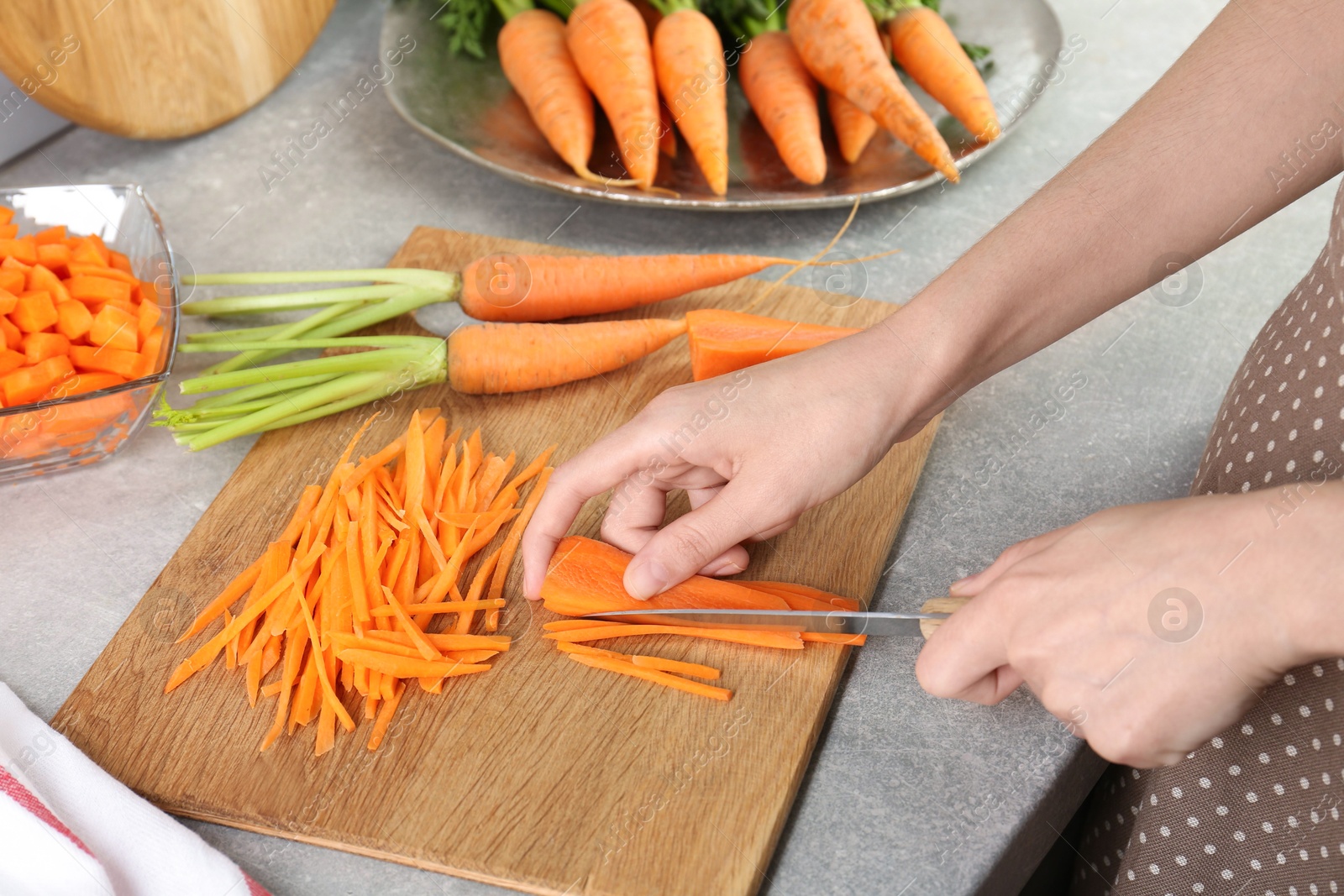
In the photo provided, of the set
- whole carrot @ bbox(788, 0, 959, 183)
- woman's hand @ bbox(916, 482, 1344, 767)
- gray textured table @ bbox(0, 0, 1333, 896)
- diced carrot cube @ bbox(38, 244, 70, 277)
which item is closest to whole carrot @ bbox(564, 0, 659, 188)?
gray textured table @ bbox(0, 0, 1333, 896)

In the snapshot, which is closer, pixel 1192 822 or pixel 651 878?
pixel 651 878

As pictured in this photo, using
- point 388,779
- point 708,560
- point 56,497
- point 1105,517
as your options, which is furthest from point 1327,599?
point 56,497

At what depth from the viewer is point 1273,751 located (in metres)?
0.96

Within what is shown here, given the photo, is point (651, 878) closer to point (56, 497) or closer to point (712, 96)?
point (56, 497)

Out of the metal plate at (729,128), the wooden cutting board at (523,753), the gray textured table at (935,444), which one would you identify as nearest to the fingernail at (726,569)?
the wooden cutting board at (523,753)

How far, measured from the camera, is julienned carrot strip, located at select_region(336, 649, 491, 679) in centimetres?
103

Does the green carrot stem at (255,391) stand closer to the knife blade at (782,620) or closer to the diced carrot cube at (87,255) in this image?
the diced carrot cube at (87,255)

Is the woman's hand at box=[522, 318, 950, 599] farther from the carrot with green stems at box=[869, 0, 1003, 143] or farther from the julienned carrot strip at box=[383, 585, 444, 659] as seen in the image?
the carrot with green stems at box=[869, 0, 1003, 143]

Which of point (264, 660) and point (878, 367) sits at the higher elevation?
point (878, 367)

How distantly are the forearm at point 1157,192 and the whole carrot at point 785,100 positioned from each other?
1.94 ft

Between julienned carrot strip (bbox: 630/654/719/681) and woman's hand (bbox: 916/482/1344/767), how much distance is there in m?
0.27

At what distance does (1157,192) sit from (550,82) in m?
0.98

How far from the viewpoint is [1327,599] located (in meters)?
0.72

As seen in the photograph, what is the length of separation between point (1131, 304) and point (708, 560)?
0.83m
